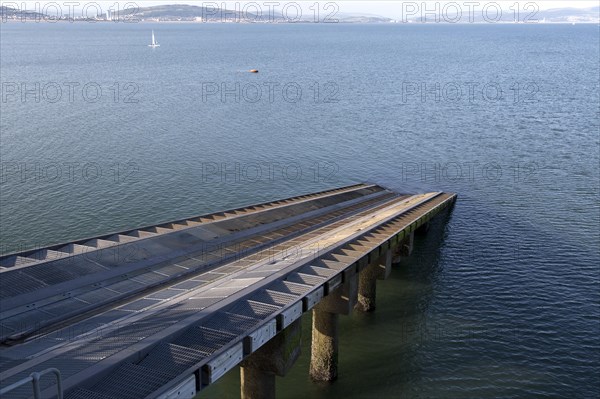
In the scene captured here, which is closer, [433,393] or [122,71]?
[433,393]

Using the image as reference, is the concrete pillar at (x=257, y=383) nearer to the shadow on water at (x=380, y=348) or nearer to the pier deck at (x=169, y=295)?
the pier deck at (x=169, y=295)

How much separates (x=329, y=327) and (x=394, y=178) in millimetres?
35775

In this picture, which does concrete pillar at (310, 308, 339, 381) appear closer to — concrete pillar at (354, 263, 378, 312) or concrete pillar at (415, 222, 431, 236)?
concrete pillar at (354, 263, 378, 312)

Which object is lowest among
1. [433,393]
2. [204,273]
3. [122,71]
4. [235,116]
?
[433,393]

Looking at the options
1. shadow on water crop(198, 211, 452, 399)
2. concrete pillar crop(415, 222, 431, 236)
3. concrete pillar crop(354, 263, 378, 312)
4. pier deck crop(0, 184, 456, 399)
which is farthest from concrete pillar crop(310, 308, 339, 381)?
concrete pillar crop(415, 222, 431, 236)

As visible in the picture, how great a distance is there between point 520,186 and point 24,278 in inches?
1847

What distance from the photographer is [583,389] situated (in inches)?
1067

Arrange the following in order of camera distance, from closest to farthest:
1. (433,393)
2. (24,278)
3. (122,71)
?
(24,278) → (433,393) → (122,71)

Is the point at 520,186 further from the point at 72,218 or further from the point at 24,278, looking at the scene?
the point at 24,278

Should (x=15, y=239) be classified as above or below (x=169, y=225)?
below

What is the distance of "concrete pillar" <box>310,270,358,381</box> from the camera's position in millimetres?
25203

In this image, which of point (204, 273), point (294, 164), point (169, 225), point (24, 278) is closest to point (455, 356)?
point (204, 273)

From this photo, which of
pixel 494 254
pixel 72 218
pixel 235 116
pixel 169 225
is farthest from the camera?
pixel 235 116

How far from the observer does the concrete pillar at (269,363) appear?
2100 centimetres
